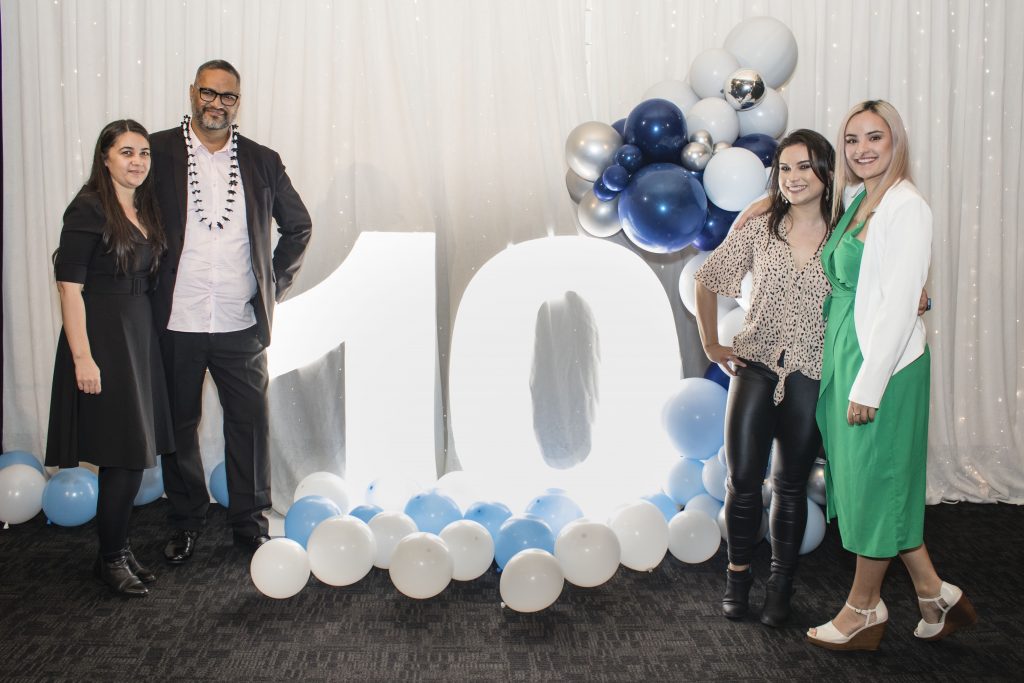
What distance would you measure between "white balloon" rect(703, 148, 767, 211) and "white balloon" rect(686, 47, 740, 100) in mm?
277

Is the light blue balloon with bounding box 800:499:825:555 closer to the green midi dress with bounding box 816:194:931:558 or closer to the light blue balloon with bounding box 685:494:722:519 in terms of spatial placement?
the light blue balloon with bounding box 685:494:722:519

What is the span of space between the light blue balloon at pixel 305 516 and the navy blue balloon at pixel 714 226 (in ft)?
5.20

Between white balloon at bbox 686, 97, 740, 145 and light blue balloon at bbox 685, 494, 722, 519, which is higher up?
white balloon at bbox 686, 97, 740, 145

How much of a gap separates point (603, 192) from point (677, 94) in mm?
476

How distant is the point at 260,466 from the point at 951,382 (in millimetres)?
2953

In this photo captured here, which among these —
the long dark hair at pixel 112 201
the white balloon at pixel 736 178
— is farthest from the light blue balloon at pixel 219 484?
the white balloon at pixel 736 178

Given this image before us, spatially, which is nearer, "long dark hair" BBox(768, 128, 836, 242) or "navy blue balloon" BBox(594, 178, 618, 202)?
"long dark hair" BBox(768, 128, 836, 242)

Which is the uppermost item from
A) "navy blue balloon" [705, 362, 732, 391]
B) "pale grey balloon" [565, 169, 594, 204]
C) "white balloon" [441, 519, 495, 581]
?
"pale grey balloon" [565, 169, 594, 204]

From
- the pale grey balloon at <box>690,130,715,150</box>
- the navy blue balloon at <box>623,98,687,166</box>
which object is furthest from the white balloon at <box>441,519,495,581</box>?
the pale grey balloon at <box>690,130,715,150</box>

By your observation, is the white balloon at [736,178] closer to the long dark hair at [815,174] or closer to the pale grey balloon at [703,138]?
the pale grey balloon at [703,138]

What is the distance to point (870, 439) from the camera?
7.75ft

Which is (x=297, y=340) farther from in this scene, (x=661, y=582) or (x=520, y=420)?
(x=661, y=582)

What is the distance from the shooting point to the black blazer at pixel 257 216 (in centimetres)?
298

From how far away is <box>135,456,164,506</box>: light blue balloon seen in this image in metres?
3.56
